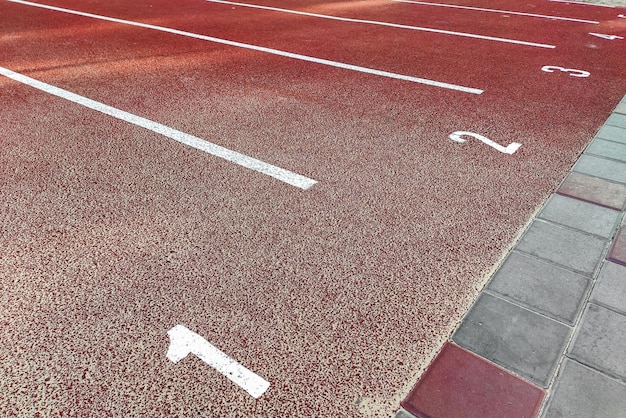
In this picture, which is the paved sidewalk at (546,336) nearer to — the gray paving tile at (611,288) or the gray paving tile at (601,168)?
the gray paving tile at (611,288)

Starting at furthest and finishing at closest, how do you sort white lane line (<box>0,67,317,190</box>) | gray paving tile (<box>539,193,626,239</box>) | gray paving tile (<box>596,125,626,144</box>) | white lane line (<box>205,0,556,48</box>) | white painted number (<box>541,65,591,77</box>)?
white lane line (<box>205,0,556,48</box>)
white painted number (<box>541,65,591,77</box>)
gray paving tile (<box>596,125,626,144</box>)
white lane line (<box>0,67,317,190</box>)
gray paving tile (<box>539,193,626,239</box>)

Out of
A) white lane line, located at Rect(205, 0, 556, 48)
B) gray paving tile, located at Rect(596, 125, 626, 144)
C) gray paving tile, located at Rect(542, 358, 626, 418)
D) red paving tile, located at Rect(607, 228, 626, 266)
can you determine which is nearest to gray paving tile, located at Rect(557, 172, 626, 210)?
red paving tile, located at Rect(607, 228, 626, 266)

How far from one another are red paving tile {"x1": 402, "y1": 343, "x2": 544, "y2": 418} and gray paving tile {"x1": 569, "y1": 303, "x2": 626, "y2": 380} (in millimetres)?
263

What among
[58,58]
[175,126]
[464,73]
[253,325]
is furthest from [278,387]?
[58,58]

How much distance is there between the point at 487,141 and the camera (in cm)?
330

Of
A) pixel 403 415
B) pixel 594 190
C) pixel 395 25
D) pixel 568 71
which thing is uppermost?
pixel 395 25

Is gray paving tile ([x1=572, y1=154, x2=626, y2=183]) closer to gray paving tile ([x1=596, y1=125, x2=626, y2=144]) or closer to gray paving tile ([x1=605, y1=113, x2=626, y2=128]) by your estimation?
gray paving tile ([x1=596, y1=125, x2=626, y2=144])

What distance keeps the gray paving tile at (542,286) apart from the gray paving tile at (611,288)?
0.05 meters

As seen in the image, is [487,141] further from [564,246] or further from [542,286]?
[542,286]

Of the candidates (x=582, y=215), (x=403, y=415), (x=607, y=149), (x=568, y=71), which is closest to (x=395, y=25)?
(x=568, y=71)

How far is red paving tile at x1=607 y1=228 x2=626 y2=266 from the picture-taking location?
7.01 ft

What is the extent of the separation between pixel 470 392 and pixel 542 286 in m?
0.68

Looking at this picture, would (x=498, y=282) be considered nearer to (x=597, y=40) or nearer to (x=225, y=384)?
(x=225, y=384)

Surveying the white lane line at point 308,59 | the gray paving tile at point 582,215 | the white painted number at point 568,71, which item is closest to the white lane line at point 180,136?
the gray paving tile at point 582,215
